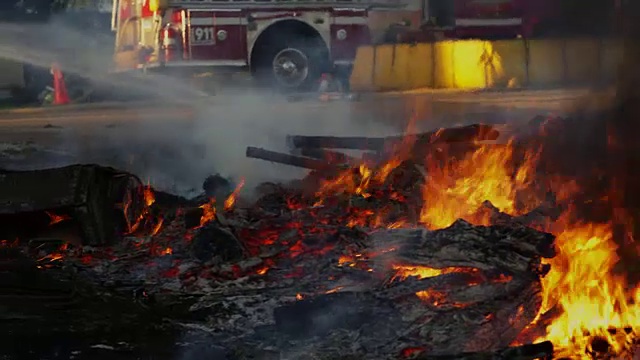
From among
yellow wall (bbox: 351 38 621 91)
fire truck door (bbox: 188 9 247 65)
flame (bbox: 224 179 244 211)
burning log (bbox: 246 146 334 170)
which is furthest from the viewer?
yellow wall (bbox: 351 38 621 91)

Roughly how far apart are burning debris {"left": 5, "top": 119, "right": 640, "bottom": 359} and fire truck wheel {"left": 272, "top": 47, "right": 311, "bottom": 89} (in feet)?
33.7

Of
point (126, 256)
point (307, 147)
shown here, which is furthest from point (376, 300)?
point (307, 147)

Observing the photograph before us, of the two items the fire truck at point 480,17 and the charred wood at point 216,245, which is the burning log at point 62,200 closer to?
the charred wood at point 216,245

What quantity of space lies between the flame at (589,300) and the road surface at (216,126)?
3.03 m

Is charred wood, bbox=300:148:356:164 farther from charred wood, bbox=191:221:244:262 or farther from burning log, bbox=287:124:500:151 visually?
charred wood, bbox=191:221:244:262

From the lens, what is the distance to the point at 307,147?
852cm

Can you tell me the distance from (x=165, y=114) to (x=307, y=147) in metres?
5.85

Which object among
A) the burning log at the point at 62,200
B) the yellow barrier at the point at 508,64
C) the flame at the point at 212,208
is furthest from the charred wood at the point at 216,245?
the yellow barrier at the point at 508,64

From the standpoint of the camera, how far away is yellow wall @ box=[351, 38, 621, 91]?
16.9m

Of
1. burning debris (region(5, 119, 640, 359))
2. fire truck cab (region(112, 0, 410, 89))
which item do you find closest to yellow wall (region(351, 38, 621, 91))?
fire truck cab (region(112, 0, 410, 89))

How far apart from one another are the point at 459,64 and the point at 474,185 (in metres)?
11.1

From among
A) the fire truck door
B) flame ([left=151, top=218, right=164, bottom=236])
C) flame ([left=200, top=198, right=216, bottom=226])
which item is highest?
the fire truck door

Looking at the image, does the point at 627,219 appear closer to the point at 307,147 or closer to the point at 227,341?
the point at 227,341

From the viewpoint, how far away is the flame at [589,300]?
429 cm
